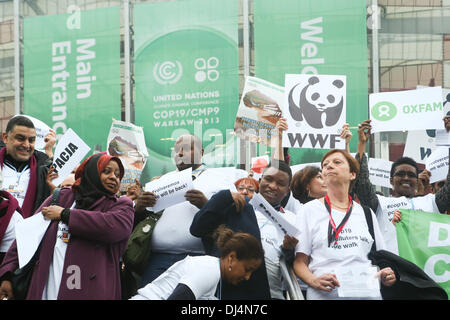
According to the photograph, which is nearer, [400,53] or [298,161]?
[298,161]

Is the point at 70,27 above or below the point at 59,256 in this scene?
above

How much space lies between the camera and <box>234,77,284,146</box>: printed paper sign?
17.0ft

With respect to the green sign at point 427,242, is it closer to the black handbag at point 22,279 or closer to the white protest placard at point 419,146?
the white protest placard at point 419,146

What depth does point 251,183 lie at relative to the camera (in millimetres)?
4434

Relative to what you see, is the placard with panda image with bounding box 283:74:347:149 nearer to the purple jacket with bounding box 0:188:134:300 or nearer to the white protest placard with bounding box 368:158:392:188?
the white protest placard with bounding box 368:158:392:188

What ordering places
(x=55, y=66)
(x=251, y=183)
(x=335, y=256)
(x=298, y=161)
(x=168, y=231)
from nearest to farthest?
(x=335, y=256)
(x=168, y=231)
(x=251, y=183)
(x=298, y=161)
(x=55, y=66)

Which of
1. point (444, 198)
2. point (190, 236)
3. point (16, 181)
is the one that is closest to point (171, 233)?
point (190, 236)

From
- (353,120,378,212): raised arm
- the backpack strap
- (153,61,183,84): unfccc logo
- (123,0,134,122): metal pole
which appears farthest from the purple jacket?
(123,0,134,122): metal pole

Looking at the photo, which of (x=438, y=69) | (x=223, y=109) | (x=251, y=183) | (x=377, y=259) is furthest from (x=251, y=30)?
(x=377, y=259)

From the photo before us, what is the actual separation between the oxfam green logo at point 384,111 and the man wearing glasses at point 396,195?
16.8 inches

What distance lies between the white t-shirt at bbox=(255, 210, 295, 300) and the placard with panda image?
3.88ft
